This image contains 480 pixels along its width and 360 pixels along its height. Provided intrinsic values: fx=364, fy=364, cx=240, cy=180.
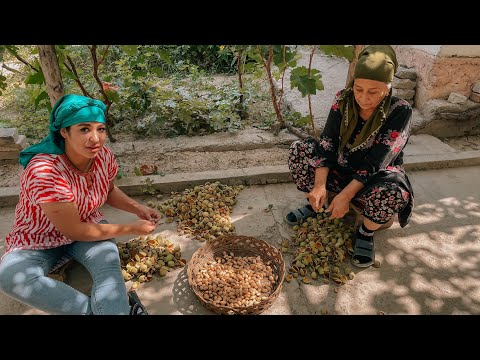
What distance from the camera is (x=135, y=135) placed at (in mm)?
4297

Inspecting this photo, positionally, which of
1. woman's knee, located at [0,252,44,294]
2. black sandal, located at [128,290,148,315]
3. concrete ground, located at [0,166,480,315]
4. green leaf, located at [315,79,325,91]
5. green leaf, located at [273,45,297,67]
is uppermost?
green leaf, located at [273,45,297,67]

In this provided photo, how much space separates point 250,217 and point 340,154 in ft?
3.13

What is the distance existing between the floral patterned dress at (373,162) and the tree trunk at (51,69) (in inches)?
79.8

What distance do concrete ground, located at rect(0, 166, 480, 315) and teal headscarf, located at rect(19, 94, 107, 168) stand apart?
969 millimetres

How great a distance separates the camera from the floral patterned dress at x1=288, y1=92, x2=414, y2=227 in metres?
2.50

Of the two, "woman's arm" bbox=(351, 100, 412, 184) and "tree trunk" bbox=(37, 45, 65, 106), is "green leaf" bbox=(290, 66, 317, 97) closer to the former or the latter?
"woman's arm" bbox=(351, 100, 412, 184)

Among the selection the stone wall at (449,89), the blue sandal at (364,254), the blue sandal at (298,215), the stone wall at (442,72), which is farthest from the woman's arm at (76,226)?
the stone wall at (442,72)

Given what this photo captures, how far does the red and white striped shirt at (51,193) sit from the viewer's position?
2.02 metres

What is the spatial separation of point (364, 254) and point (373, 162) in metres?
0.70

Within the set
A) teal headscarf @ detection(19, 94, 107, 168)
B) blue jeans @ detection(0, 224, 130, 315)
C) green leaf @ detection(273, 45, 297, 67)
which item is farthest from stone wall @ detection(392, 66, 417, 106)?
blue jeans @ detection(0, 224, 130, 315)

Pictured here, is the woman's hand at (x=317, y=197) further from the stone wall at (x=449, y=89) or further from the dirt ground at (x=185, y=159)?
the stone wall at (x=449, y=89)

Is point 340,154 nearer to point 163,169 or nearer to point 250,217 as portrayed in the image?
point 250,217

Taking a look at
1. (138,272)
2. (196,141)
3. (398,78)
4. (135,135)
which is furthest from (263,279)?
(398,78)

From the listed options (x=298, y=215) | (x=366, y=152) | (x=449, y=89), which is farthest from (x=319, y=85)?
(x=449, y=89)
